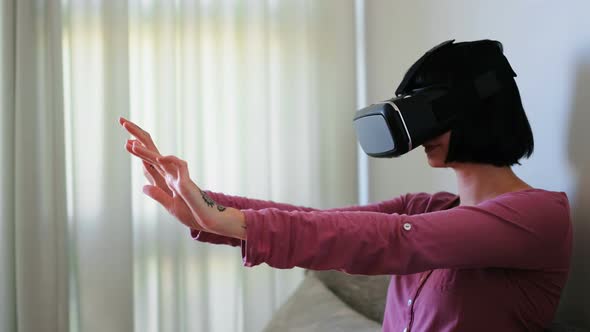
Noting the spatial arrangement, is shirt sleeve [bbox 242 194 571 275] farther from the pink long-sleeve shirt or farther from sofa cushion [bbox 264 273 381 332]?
sofa cushion [bbox 264 273 381 332]

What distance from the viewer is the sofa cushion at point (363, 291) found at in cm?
151

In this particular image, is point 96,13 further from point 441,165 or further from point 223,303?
point 441,165

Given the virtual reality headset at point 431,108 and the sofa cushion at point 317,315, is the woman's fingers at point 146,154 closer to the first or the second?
the virtual reality headset at point 431,108

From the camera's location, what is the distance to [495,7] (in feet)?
4.22

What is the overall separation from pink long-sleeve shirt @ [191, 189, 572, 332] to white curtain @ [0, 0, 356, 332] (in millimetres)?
1128

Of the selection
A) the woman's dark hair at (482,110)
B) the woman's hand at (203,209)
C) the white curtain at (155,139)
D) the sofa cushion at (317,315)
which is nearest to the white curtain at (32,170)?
the white curtain at (155,139)

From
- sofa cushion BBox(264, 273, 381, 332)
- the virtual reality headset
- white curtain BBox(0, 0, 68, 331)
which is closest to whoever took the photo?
the virtual reality headset

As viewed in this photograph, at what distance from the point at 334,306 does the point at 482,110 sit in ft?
2.62

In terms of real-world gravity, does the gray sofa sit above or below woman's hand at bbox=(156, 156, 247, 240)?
below

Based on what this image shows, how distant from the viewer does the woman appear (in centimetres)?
76

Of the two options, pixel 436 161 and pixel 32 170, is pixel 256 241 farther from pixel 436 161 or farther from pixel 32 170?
pixel 32 170

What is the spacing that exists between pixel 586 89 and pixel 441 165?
32 cm

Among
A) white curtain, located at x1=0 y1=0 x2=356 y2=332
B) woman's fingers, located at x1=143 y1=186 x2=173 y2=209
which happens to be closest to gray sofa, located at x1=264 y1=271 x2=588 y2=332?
white curtain, located at x1=0 y1=0 x2=356 y2=332

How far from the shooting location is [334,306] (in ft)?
4.97
